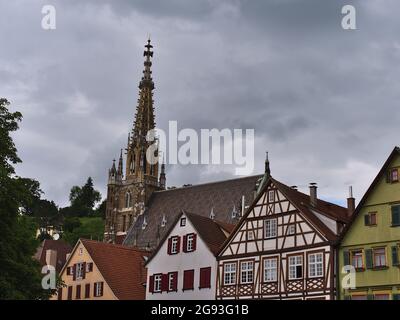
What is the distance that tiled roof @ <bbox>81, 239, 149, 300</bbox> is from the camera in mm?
52969

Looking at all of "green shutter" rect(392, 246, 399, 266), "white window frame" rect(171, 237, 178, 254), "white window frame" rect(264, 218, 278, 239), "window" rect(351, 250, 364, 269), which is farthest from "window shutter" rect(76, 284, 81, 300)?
"green shutter" rect(392, 246, 399, 266)

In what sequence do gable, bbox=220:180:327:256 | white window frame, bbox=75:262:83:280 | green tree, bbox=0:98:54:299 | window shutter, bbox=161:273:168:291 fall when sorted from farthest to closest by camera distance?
white window frame, bbox=75:262:83:280 → window shutter, bbox=161:273:168:291 → gable, bbox=220:180:327:256 → green tree, bbox=0:98:54:299

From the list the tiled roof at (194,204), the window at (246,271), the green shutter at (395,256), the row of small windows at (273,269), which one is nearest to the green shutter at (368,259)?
the green shutter at (395,256)

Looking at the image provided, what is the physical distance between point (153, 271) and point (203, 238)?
4947 mm

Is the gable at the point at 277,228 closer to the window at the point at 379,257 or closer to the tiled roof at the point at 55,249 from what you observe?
the window at the point at 379,257

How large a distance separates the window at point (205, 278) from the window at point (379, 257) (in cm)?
1215

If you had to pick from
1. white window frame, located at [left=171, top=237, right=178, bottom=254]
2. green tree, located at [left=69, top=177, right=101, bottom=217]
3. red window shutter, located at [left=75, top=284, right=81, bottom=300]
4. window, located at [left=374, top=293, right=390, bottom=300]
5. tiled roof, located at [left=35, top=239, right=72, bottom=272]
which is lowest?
window, located at [left=374, top=293, right=390, bottom=300]

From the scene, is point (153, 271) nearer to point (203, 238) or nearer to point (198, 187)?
point (203, 238)

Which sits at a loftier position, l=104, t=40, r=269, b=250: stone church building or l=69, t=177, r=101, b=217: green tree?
l=69, t=177, r=101, b=217: green tree

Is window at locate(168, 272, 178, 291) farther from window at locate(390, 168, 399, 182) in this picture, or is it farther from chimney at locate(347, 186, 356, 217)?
window at locate(390, 168, 399, 182)

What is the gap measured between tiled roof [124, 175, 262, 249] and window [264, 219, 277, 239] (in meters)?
37.0

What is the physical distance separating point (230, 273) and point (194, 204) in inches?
1777

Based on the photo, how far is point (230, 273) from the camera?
4584 centimetres

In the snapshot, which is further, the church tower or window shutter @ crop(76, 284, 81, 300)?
the church tower
